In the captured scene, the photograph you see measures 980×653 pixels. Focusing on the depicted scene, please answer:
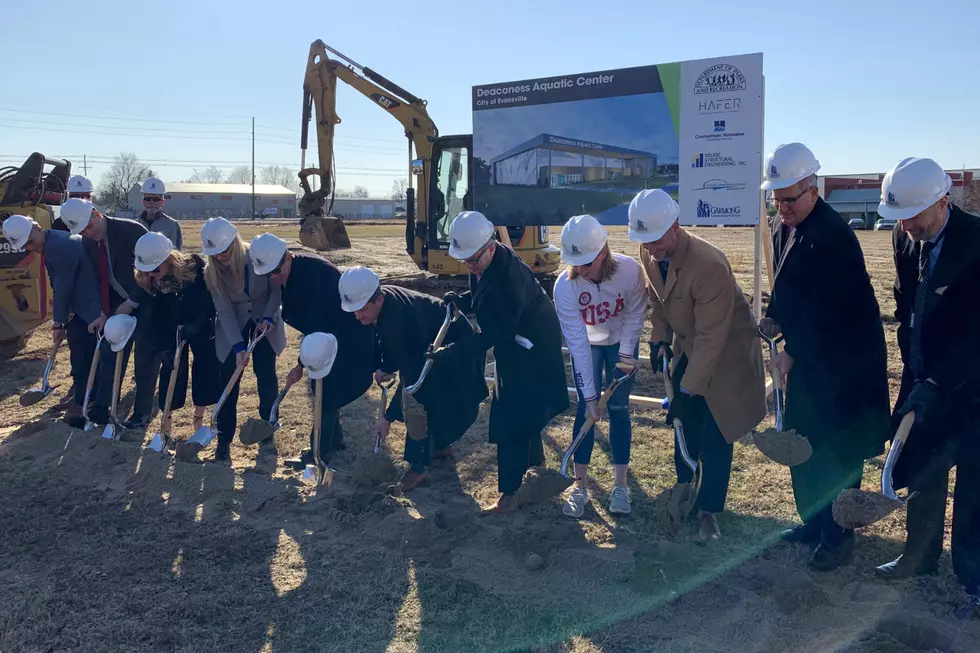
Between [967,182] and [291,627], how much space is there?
123ft

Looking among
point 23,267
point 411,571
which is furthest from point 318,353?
point 23,267

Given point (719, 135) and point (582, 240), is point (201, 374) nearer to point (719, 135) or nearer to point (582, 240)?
point (582, 240)

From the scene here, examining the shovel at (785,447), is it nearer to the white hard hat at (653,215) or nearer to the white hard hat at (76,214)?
the white hard hat at (653,215)

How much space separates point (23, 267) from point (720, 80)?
7.29 m

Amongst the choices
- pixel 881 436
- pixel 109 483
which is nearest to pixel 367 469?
pixel 109 483

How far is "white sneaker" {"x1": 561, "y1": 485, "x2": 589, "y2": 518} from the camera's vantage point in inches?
171

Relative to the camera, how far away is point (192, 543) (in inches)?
167

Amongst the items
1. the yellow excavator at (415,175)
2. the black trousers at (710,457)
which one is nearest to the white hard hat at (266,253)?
the black trousers at (710,457)

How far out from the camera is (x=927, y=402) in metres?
3.16

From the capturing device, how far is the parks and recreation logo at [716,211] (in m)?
6.02

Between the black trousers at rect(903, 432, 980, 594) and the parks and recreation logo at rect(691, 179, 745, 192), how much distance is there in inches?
124

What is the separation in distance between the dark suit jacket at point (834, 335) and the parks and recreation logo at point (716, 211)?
7.90 ft

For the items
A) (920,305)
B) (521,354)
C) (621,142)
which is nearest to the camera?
(920,305)

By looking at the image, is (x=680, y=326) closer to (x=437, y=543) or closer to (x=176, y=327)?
(x=437, y=543)
